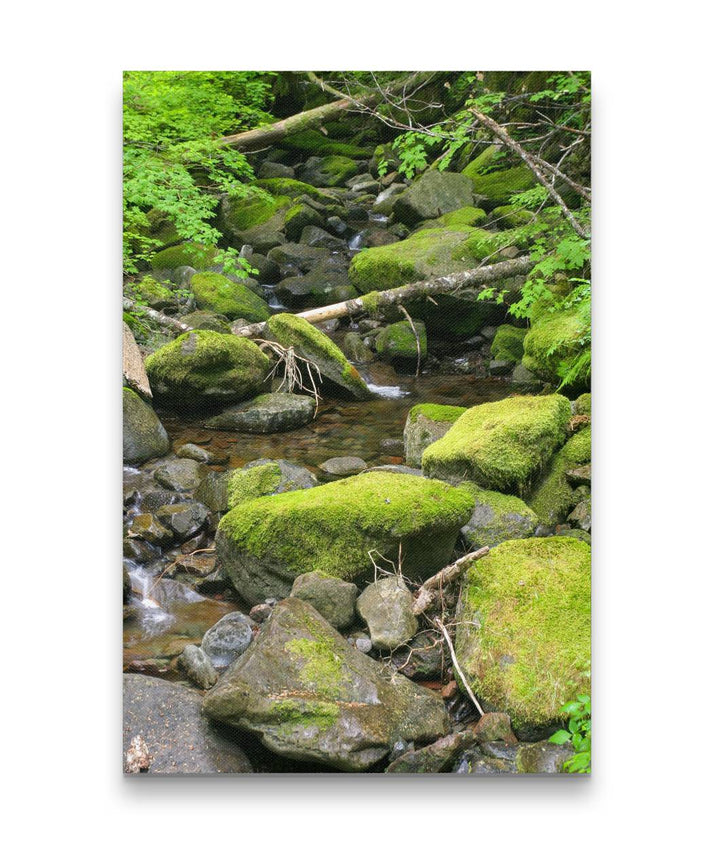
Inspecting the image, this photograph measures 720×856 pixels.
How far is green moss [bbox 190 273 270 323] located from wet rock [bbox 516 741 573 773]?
2.16 metres

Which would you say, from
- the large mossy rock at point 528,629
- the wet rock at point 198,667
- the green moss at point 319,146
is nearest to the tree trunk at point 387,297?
the green moss at point 319,146

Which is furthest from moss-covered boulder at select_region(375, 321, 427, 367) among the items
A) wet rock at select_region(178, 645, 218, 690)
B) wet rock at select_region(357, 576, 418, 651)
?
wet rock at select_region(178, 645, 218, 690)

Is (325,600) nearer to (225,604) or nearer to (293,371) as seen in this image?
(225,604)

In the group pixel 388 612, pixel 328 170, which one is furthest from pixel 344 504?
pixel 328 170

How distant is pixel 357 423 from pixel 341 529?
0.67 m

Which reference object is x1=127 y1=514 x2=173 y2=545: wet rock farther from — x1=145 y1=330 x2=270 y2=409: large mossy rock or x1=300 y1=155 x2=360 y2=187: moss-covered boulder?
x1=300 y1=155 x2=360 y2=187: moss-covered boulder

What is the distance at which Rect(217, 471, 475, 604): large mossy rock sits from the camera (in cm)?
272

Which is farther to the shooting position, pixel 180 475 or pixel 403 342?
pixel 403 342

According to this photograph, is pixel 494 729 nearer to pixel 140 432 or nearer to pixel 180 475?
pixel 180 475

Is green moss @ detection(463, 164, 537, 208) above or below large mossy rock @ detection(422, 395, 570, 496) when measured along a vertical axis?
above

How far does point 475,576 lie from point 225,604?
101 centimetres

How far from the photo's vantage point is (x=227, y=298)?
10.5 ft
